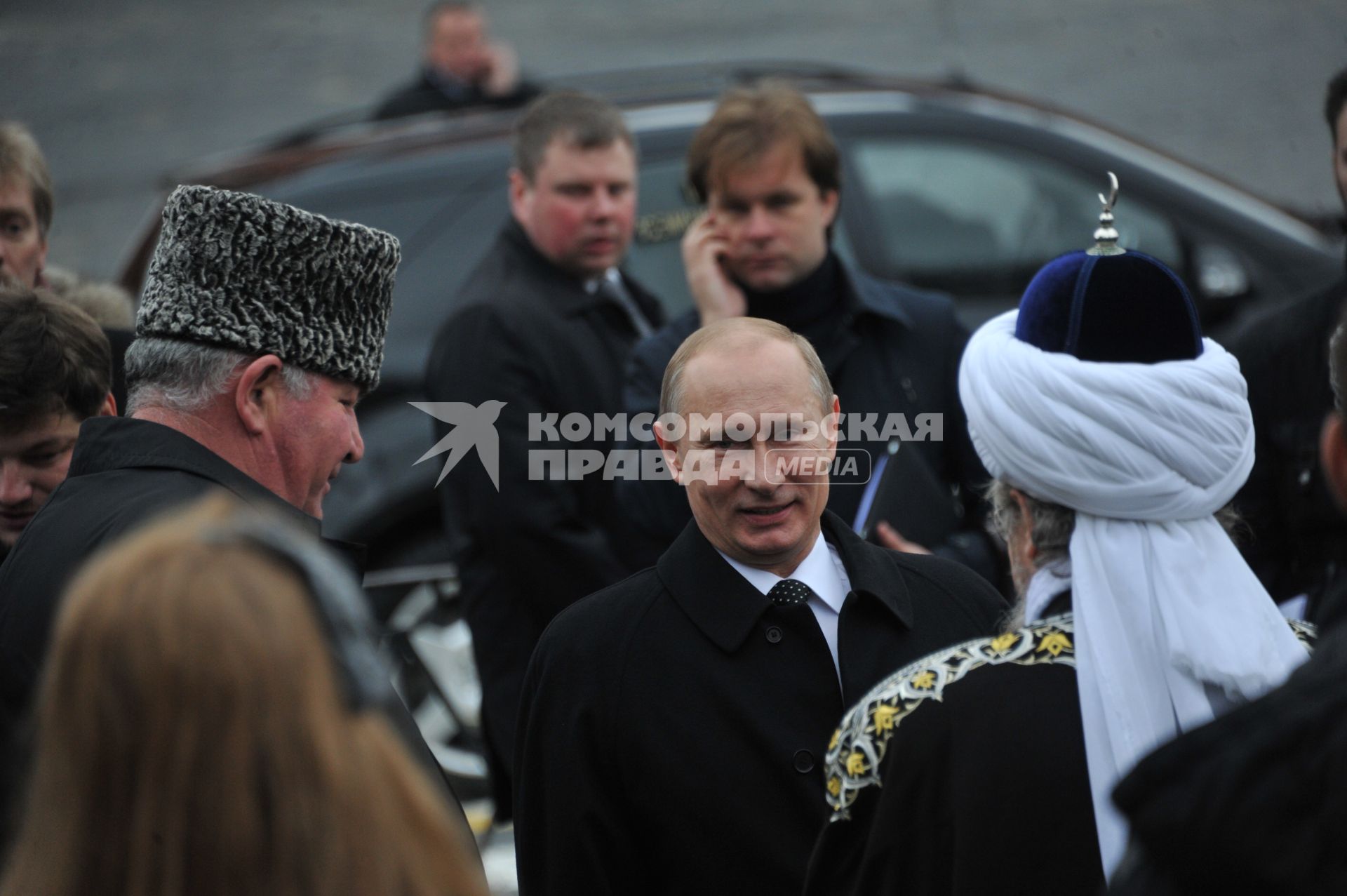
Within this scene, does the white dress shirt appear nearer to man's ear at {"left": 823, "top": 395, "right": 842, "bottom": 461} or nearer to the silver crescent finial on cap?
man's ear at {"left": 823, "top": 395, "right": 842, "bottom": 461}

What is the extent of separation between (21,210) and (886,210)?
3.21 meters

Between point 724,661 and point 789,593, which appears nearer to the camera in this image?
point 724,661

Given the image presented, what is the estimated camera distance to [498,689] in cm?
438

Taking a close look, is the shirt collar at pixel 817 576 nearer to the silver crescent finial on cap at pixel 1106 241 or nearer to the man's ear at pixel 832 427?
the man's ear at pixel 832 427

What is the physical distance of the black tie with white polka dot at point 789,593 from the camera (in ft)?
9.14

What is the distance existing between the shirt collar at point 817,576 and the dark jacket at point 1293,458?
118 cm

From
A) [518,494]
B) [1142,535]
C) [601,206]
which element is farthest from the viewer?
[601,206]

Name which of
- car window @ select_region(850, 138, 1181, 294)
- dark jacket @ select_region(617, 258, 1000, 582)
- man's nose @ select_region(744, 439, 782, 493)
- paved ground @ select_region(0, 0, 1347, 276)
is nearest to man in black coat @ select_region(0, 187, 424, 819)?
man's nose @ select_region(744, 439, 782, 493)

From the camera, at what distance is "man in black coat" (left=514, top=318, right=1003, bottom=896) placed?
8.56 ft

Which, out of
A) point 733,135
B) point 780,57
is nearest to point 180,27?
point 780,57

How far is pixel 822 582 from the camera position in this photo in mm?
2861

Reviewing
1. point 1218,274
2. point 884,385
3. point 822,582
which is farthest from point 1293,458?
point 1218,274

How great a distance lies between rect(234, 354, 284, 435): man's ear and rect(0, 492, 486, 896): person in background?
129cm

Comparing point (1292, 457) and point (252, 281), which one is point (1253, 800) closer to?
point (252, 281)
